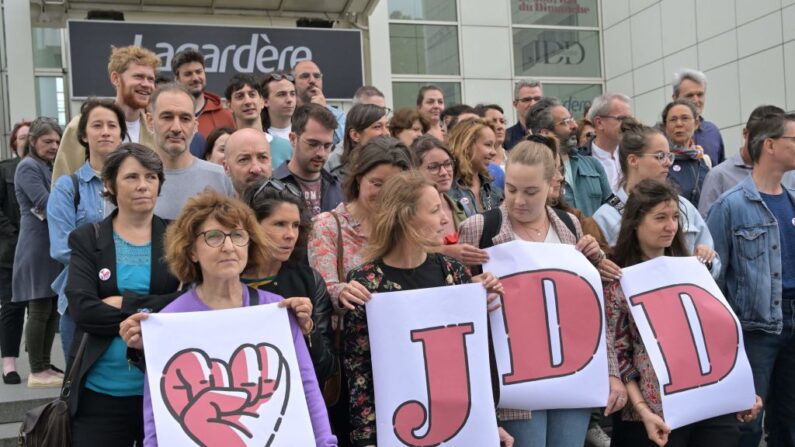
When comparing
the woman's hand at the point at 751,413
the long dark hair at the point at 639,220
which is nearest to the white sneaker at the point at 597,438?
the woman's hand at the point at 751,413

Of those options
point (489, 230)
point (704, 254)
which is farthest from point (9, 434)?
point (704, 254)

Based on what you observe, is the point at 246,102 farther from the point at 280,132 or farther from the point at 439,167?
the point at 439,167

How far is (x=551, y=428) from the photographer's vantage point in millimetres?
3910

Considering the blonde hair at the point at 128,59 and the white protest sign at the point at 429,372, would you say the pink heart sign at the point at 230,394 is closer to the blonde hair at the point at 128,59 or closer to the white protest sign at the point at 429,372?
the white protest sign at the point at 429,372

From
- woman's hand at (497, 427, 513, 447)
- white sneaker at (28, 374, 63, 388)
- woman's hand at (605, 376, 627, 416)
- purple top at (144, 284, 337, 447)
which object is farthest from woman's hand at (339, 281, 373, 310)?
white sneaker at (28, 374, 63, 388)

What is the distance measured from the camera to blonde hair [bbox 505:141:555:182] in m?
3.94

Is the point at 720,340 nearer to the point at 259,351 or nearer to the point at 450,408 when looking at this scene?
the point at 450,408

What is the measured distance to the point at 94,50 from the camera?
12297mm

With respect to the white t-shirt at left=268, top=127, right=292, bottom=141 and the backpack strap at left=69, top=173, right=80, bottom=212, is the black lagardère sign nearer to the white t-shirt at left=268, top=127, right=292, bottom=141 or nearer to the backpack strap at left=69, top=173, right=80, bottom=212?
the white t-shirt at left=268, top=127, right=292, bottom=141

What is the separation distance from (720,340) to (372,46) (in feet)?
38.2

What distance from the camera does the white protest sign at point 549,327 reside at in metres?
3.83

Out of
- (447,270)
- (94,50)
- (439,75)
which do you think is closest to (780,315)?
(447,270)

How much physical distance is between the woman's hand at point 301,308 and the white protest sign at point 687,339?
1784 millimetres

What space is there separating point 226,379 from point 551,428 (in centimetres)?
165
